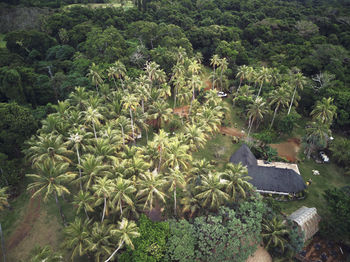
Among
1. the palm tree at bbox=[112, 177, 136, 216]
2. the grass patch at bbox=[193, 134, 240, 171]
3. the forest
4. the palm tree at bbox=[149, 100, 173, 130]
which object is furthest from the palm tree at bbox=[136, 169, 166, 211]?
the palm tree at bbox=[149, 100, 173, 130]

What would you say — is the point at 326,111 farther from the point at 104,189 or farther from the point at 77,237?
the point at 77,237

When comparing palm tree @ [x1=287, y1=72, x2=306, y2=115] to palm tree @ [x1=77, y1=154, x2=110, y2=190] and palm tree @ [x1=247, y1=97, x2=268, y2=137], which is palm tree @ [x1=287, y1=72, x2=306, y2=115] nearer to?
palm tree @ [x1=247, y1=97, x2=268, y2=137]

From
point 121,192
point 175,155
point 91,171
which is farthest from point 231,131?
point 91,171

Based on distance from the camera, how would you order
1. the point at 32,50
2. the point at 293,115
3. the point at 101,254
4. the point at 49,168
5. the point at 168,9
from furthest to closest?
the point at 168,9, the point at 32,50, the point at 293,115, the point at 49,168, the point at 101,254

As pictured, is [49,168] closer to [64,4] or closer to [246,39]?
[246,39]

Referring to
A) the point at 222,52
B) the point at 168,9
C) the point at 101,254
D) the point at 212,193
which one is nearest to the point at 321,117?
the point at 212,193

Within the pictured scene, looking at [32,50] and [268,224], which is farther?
[32,50]
